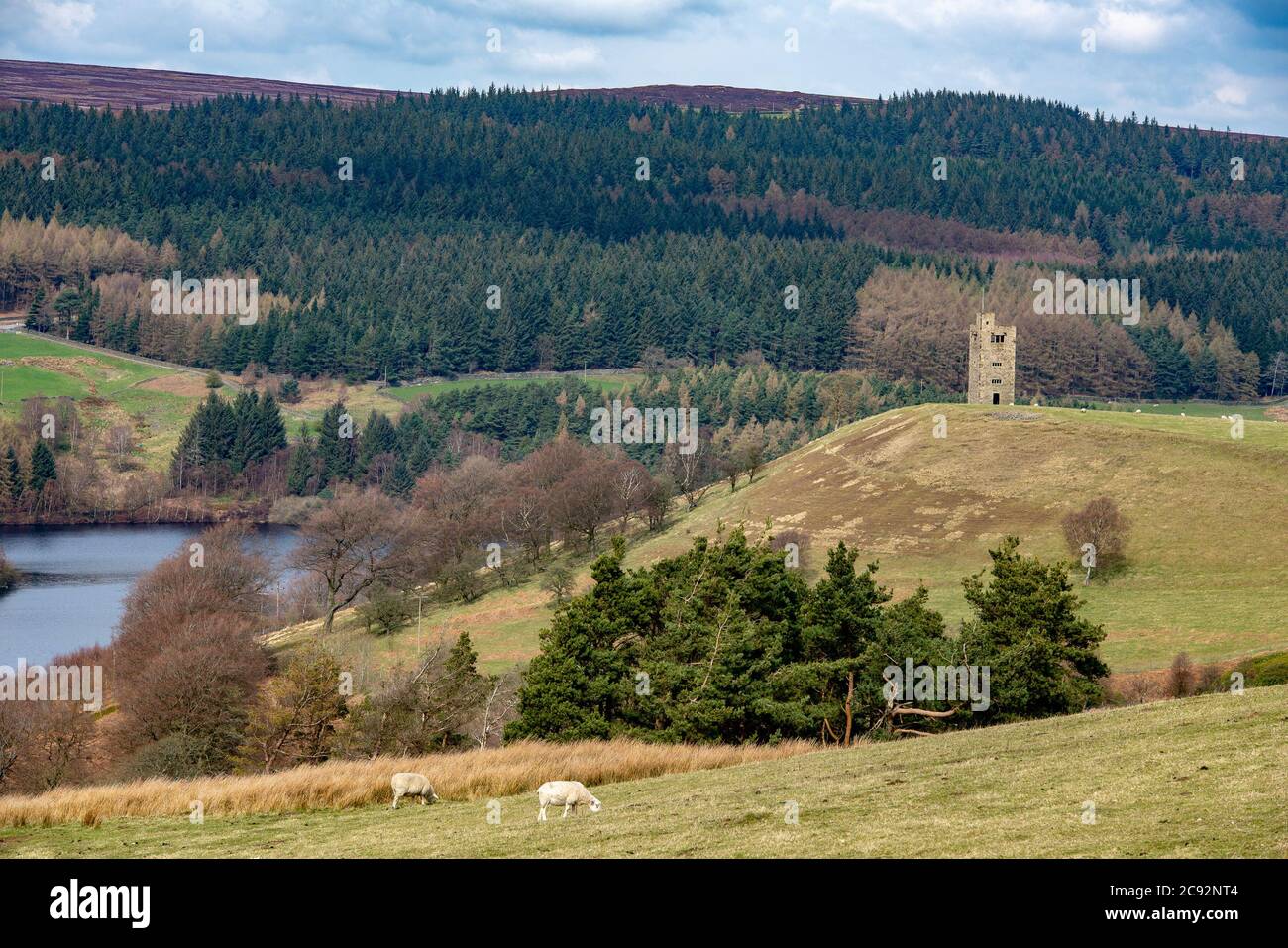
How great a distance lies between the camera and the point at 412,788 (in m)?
30.1

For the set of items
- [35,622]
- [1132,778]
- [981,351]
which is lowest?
[35,622]

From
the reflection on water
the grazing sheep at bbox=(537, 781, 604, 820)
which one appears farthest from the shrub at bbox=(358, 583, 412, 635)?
the grazing sheep at bbox=(537, 781, 604, 820)

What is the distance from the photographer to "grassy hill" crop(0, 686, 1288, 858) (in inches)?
825

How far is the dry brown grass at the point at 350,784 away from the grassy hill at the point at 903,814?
1.81ft

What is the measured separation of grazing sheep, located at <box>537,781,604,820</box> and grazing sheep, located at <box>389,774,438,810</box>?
3.79m

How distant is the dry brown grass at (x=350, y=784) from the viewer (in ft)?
97.2

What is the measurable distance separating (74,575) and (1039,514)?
92769 mm

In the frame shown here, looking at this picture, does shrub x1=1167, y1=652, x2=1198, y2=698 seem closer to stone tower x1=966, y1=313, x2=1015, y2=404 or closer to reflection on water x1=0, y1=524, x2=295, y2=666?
reflection on water x1=0, y1=524, x2=295, y2=666

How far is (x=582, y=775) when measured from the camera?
3256cm
